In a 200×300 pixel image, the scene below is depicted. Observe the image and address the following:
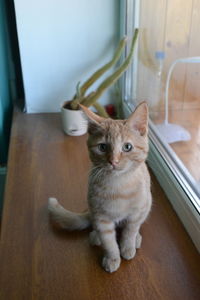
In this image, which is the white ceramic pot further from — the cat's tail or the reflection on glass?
the cat's tail

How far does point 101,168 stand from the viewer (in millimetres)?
724

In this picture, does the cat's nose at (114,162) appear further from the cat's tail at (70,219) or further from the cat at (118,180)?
the cat's tail at (70,219)

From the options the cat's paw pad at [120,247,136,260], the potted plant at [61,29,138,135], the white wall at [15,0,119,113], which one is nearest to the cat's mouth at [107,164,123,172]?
the cat's paw pad at [120,247,136,260]

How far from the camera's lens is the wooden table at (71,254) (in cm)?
74

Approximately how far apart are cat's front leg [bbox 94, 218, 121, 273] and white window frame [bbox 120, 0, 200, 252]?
224 mm

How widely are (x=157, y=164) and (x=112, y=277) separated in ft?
1.47

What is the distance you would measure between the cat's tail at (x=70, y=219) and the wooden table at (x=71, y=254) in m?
0.02

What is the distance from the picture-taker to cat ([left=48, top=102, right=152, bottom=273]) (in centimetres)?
71

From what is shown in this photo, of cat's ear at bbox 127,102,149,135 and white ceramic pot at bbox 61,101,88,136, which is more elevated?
cat's ear at bbox 127,102,149,135

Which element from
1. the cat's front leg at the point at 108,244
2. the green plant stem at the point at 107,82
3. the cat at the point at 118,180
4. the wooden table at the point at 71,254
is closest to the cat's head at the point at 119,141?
the cat at the point at 118,180

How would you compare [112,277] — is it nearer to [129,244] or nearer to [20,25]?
[129,244]

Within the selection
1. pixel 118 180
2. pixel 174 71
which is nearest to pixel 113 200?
pixel 118 180

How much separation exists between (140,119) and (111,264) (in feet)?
1.18

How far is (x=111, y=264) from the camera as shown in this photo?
0.78 metres
